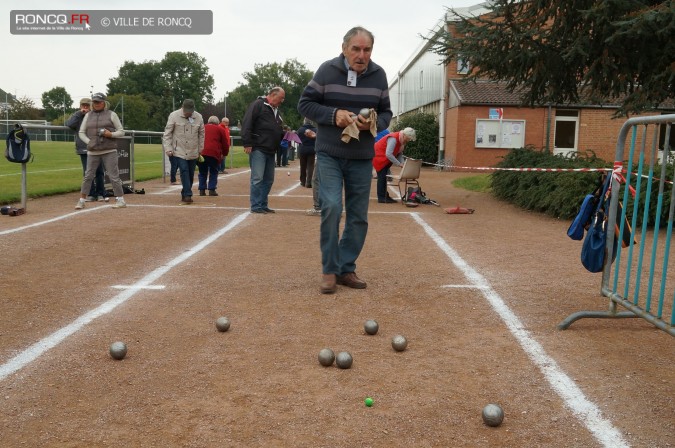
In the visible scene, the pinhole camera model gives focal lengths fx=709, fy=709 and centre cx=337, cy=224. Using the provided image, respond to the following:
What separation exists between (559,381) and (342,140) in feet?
9.60

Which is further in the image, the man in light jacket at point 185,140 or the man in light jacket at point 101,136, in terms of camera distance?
the man in light jacket at point 185,140

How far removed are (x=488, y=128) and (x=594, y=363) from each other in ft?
96.7

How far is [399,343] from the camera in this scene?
454 centimetres

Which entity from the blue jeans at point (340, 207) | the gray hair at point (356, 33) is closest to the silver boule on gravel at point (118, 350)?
the blue jeans at point (340, 207)

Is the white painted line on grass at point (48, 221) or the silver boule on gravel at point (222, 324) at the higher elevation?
the silver boule on gravel at point (222, 324)

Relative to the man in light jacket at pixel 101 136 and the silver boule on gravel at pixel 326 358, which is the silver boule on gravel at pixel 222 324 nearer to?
the silver boule on gravel at pixel 326 358

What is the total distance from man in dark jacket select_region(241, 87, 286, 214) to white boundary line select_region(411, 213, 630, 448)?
615 cm

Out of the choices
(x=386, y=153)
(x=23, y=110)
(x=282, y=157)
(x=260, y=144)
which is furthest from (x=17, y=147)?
(x=23, y=110)

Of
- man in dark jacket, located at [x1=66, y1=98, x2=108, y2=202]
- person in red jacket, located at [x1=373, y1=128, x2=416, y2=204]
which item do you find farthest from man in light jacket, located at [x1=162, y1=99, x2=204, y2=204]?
person in red jacket, located at [x1=373, y1=128, x2=416, y2=204]

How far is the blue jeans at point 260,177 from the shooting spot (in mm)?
12086

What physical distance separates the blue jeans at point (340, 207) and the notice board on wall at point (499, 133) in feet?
89.4

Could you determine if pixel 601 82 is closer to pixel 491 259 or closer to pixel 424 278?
pixel 491 259

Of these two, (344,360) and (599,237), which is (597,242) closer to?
(599,237)

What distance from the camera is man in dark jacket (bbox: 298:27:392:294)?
6.18 metres
